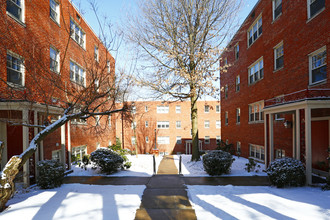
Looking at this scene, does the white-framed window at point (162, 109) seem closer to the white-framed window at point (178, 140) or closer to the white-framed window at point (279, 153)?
the white-framed window at point (178, 140)

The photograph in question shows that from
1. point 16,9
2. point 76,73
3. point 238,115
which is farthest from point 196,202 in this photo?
point 238,115

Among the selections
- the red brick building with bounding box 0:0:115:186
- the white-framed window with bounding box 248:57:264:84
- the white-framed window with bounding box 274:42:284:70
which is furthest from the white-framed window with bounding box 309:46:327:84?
the red brick building with bounding box 0:0:115:186

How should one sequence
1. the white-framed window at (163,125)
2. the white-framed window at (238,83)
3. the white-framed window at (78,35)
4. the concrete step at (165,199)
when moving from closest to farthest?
the concrete step at (165,199)
the white-framed window at (78,35)
the white-framed window at (238,83)
the white-framed window at (163,125)

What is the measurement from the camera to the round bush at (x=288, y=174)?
6.73 meters

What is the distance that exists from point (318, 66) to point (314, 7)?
2.82m

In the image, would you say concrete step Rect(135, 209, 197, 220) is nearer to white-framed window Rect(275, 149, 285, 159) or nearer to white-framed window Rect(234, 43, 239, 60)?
white-framed window Rect(275, 149, 285, 159)

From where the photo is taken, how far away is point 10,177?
17.5 ft

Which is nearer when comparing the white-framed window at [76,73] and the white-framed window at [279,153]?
the white-framed window at [279,153]

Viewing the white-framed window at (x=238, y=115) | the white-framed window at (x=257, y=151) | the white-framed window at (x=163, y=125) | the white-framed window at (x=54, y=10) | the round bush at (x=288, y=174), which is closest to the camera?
the round bush at (x=288, y=174)

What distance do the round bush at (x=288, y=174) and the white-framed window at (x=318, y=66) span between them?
13.8 feet

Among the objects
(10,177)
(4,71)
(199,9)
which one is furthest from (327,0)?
(4,71)

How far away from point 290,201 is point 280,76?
817cm

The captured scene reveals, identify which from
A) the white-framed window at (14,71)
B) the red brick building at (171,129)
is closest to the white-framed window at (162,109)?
the red brick building at (171,129)

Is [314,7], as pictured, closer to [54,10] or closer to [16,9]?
[16,9]
